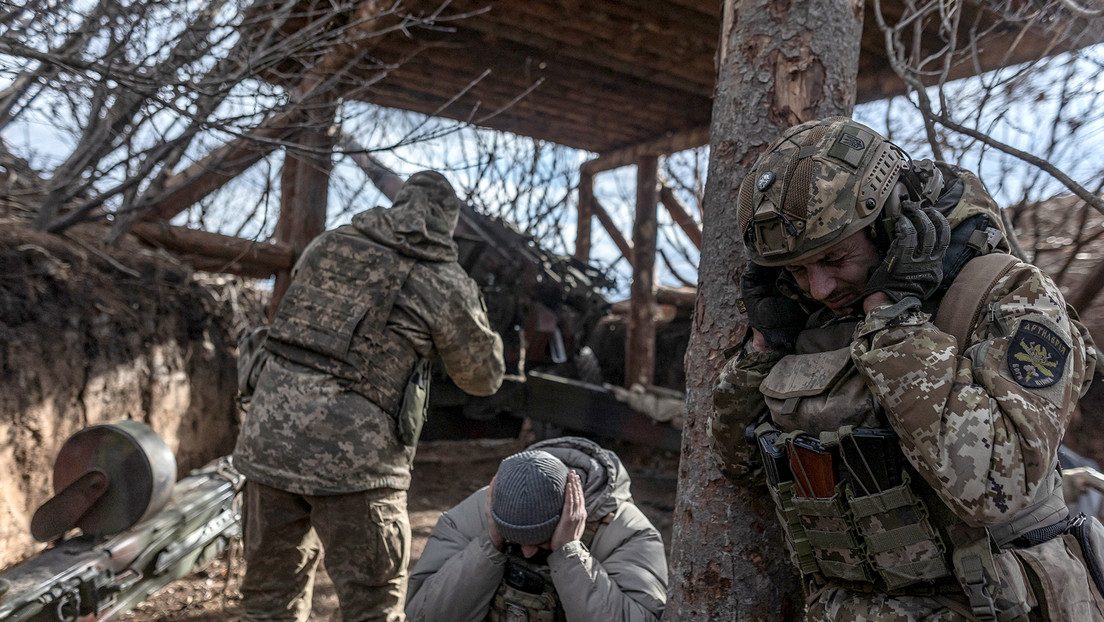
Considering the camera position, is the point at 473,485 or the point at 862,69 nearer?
the point at 862,69

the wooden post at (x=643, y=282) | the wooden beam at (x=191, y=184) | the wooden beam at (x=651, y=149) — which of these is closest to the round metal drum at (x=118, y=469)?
the wooden beam at (x=191, y=184)

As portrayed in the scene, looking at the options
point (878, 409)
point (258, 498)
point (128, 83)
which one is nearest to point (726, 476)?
point (878, 409)

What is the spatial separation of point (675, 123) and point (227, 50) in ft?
13.6

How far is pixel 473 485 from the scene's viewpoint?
6.59 metres

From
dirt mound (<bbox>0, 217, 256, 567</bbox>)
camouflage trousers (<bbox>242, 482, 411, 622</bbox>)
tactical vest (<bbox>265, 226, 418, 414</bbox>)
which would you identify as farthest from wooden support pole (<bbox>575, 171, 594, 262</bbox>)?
camouflage trousers (<bbox>242, 482, 411, 622</bbox>)

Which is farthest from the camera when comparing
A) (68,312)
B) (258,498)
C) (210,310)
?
(210,310)

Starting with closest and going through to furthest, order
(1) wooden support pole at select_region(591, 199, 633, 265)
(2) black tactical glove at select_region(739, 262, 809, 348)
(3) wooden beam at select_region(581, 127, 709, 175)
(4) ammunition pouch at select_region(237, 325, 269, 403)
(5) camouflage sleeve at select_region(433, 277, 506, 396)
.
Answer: (2) black tactical glove at select_region(739, 262, 809, 348) → (5) camouflage sleeve at select_region(433, 277, 506, 396) → (4) ammunition pouch at select_region(237, 325, 269, 403) → (3) wooden beam at select_region(581, 127, 709, 175) → (1) wooden support pole at select_region(591, 199, 633, 265)

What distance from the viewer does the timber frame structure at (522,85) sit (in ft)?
15.0

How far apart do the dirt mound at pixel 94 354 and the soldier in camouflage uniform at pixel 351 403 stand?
179 cm

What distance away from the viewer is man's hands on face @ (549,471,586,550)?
2236 mm

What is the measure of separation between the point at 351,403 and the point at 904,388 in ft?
7.38

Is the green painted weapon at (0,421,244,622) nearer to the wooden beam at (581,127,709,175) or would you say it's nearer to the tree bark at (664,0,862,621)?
the tree bark at (664,0,862,621)

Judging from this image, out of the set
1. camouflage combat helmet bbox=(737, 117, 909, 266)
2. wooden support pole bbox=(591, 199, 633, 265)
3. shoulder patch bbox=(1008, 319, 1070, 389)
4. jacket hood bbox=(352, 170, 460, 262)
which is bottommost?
shoulder patch bbox=(1008, 319, 1070, 389)

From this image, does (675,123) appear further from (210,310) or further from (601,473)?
(601,473)
